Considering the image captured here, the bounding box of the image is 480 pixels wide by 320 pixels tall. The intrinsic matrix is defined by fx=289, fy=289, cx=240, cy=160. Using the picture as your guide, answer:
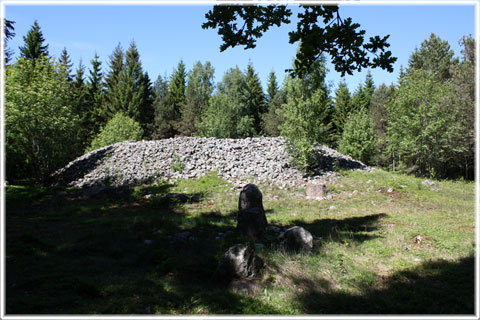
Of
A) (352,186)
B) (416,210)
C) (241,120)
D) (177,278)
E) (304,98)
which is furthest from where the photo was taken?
(241,120)

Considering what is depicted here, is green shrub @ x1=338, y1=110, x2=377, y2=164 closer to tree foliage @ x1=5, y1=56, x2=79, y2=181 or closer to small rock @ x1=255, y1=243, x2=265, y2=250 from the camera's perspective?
tree foliage @ x1=5, y1=56, x2=79, y2=181

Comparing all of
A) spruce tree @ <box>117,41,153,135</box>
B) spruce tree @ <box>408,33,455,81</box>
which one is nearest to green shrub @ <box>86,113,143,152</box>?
spruce tree @ <box>117,41,153,135</box>

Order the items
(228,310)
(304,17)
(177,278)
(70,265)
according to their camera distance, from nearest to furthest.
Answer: (228,310) → (304,17) → (177,278) → (70,265)

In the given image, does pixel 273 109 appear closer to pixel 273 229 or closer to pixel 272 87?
pixel 272 87

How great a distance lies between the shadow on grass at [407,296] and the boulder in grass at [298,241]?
1.49 metres

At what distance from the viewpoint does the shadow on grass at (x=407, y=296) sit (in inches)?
162

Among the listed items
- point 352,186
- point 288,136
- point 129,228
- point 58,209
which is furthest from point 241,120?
point 129,228

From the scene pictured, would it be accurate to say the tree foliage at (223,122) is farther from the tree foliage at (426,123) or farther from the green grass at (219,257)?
the green grass at (219,257)

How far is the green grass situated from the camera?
427 cm

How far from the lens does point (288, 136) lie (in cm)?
1750

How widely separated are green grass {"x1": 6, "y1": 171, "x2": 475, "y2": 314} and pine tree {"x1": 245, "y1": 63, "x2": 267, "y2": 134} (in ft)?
115

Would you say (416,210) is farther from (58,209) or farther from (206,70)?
(206,70)

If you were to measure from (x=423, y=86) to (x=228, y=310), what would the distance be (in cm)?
2358

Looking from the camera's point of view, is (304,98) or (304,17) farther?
(304,98)
